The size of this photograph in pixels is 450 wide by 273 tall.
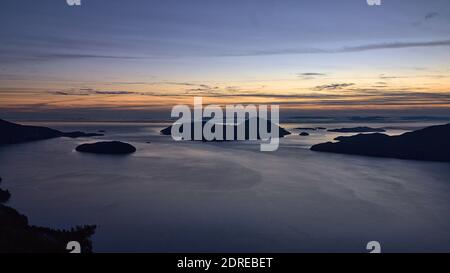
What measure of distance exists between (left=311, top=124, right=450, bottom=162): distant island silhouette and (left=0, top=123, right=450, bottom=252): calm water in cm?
752

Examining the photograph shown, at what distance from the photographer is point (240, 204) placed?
18641 millimetres

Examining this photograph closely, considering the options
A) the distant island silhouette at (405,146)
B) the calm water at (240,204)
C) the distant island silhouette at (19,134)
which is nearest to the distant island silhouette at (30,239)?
the calm water at (240,204)

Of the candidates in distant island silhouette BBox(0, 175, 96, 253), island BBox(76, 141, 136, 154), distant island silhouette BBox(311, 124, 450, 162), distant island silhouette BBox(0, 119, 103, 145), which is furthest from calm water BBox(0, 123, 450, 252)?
distant island silhouette BBox(0, 119, 103, 145)

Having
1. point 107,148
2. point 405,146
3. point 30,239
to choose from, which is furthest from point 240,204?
point 405,146

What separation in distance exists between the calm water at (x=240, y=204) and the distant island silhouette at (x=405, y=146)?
296 inches

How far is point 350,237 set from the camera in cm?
1370

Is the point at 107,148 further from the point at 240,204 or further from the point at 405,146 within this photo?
the point at 405,146

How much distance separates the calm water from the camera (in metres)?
13.3

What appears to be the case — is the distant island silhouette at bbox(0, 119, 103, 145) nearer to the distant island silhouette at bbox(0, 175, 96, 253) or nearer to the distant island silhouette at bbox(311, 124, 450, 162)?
the distant island silhouette at bbox(311, 124, 450, 162)

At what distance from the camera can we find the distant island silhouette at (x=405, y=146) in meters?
42.0

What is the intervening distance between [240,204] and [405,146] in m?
36.3
